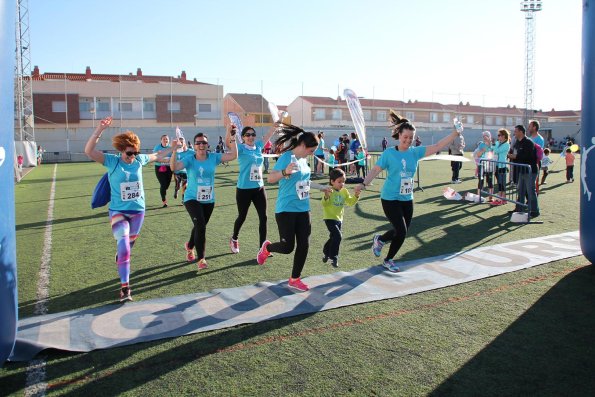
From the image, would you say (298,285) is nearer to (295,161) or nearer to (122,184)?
(295,161)

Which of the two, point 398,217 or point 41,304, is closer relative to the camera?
point 41,304

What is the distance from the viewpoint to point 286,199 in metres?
5.68

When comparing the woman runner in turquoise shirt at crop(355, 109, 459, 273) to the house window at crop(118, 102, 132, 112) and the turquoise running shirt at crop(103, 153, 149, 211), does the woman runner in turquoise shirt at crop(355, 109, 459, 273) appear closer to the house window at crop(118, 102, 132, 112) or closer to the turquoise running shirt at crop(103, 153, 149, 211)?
the turquoise running shirt at crop(103, 153, 149, 211)

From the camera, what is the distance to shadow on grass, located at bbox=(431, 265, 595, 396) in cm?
352

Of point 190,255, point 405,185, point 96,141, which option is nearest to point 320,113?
point 190,255

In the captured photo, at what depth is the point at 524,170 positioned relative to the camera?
35.6ft

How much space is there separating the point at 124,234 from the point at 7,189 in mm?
1788

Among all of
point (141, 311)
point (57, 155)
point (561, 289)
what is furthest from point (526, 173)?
point (57, 155)

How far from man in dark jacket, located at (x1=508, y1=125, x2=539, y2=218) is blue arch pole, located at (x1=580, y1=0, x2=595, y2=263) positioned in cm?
403

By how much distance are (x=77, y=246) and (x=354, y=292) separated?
5.51 m

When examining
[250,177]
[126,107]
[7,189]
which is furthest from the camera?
[126,107]

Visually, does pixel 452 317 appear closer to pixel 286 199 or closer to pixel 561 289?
pixel 561 289

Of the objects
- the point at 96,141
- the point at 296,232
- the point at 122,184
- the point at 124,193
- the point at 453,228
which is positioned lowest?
the point at 453,228

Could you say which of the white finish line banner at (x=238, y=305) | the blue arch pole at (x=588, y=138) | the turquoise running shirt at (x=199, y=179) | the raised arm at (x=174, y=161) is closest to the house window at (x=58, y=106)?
the turquoise running shirt at (x=199, y=179)
